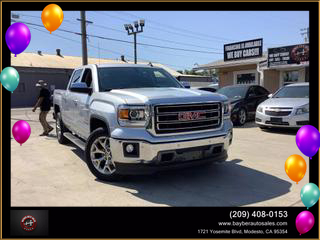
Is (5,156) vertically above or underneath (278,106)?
underneath

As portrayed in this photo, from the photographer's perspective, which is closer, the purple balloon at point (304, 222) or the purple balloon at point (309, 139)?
the purple balloon at point (304, 222)

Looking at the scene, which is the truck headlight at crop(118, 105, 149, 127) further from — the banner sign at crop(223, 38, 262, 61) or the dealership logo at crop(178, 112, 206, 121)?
the banner sign at crop(223, 38, 262, 61)

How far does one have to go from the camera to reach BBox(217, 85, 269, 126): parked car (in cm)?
1080

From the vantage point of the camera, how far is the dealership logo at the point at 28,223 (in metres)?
3.21

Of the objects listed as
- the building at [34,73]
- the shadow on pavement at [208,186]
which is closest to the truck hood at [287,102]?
the shadow on pavement at [208,186]

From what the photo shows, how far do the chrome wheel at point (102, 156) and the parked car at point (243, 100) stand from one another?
711 centimetres

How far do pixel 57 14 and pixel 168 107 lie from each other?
6.40 ft

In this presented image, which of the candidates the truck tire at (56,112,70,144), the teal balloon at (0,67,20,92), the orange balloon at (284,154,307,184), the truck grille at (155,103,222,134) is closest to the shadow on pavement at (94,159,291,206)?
the orange balloon at (284,154,307,184)

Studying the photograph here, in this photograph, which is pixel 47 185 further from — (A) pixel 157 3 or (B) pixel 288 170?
(B) pixel 288 170

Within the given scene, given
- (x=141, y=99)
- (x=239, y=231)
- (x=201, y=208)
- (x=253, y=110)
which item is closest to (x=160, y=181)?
(x=201, y=208)

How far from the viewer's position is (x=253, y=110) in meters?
11.6

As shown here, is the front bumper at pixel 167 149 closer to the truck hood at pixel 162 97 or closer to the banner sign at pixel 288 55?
the truck hood at pixel 162 97

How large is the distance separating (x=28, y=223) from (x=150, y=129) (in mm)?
1857

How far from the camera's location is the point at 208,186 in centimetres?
442
